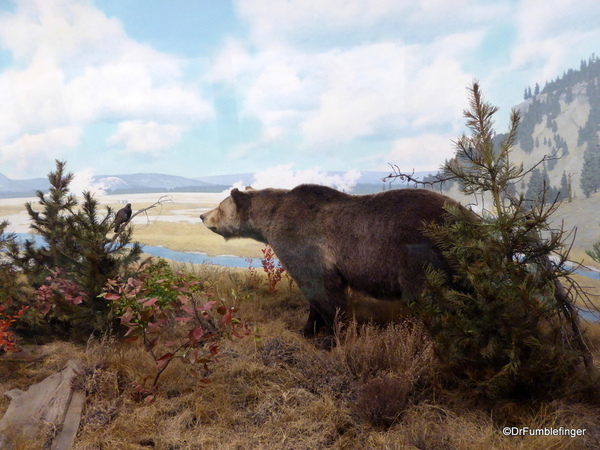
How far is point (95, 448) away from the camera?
107 inches

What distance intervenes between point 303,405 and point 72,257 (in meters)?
3.33

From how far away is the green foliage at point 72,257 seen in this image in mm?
4289

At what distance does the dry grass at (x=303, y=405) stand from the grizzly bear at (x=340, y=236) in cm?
49

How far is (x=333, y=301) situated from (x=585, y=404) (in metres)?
2.23

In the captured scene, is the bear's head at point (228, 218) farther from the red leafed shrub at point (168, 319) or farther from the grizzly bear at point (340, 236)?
the red leafed shrub at point (168, 319)

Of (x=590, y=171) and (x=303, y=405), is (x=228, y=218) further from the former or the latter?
(x=590, y=171)

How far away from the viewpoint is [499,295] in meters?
2.61

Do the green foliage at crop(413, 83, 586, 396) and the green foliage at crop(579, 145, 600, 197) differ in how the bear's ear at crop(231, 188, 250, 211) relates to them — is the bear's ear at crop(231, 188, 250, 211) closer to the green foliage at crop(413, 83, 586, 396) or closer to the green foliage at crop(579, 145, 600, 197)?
the green foliage at crop(413, 83, 586, 396)

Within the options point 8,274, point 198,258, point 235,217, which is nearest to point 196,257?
point 198,258

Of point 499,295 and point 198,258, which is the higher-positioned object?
point 499,295

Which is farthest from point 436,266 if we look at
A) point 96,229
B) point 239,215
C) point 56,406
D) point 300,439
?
point 96,229

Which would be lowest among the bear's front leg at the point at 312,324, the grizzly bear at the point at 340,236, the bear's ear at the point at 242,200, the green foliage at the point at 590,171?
the bear's front leg at the point at 312,324

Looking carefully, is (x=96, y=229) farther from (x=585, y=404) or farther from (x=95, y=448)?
(x=585, y=404)

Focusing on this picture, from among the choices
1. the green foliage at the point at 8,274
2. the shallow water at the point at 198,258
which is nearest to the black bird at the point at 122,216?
the green foliage at the point at 8,274
